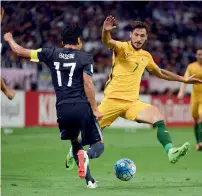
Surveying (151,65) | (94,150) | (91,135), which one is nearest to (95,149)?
(94,150)

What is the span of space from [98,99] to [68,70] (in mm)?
16236

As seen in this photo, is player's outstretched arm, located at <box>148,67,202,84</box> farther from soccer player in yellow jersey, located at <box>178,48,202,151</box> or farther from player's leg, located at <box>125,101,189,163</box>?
soccer player in yellow jersey, located at <box>178,48,202,151</box>

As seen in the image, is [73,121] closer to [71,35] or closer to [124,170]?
[71,35]

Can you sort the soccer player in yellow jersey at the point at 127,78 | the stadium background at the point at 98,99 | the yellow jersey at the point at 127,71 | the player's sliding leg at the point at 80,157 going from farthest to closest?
the yellow jersey at the point at 127,71 < the soccer player in yellow jersey at the point at 127,78 < the stadium background at the point at 98,99 < the player's sliding leg at the point at 80,157

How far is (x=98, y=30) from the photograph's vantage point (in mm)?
28156

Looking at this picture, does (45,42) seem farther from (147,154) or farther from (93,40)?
(147,154)

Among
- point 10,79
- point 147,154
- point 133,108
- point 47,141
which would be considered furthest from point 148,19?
point 133,108

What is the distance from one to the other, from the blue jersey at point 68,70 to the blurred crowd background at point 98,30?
13.9 meters

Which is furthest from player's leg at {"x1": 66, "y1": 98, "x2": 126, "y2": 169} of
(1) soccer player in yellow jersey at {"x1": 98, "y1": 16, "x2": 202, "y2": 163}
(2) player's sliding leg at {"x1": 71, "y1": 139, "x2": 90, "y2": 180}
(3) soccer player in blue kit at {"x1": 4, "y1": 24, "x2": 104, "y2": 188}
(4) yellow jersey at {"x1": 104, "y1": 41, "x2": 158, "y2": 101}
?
(3) soccer player in blue kit at {"x1": 4, "y1": 24, "x2": 104, "y2": 188}

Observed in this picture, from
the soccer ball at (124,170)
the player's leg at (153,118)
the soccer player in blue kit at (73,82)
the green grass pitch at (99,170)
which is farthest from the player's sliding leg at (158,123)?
the soccer player in blue kit at (73,82)

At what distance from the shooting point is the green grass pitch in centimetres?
966

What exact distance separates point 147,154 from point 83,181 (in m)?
5.32

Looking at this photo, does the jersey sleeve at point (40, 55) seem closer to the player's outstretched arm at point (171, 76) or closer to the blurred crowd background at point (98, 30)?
the player's outstretched arm at point (171, 76)

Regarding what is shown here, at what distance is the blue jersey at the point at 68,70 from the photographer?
9094 mm
